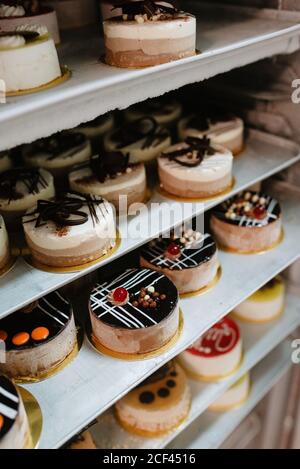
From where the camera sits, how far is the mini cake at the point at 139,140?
1.80 meters

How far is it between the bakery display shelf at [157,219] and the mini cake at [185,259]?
15 centimetres

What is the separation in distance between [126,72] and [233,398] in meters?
1.50

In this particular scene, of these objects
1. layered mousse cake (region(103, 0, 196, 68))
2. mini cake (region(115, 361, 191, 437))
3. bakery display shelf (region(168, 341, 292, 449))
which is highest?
layered mousse cake (region(103, 0, 196, 68))

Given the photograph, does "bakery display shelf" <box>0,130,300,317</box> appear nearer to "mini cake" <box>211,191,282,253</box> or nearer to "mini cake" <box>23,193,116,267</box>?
"mini cake" <box>23,193,116,267</box>

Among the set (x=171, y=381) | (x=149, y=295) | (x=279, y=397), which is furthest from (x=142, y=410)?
(x=279, y=397)

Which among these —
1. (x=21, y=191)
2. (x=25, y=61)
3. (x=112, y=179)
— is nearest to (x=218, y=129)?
(x=112, y=179)

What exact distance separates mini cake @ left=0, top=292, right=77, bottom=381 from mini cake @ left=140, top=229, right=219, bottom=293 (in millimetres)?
363

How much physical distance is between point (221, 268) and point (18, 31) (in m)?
1.07

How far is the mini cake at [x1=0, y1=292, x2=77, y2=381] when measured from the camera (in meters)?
1.33

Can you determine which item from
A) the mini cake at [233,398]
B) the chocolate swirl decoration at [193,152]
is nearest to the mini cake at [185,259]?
the chocolate swirl decoration at [193,152]

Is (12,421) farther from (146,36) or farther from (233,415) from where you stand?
(233,415)

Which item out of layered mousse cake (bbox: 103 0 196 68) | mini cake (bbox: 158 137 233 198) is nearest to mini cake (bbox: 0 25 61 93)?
layered mousse cake (bbox: 103 0 196 68)

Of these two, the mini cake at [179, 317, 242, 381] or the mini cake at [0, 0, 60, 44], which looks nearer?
the mini cake at [0, 0, 60, 44]

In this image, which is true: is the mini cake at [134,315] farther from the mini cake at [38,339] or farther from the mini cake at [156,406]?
the mini cake at [156,406]
